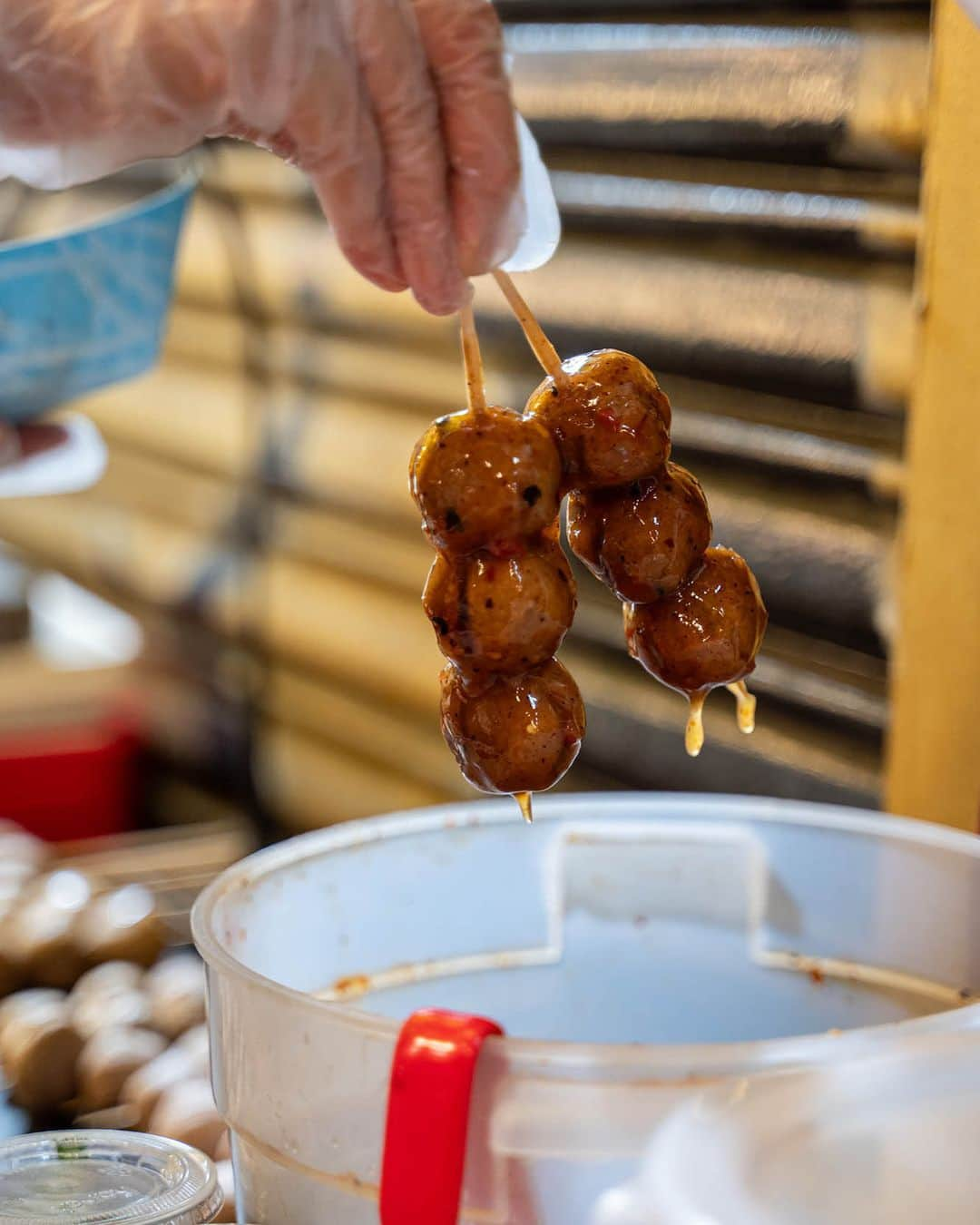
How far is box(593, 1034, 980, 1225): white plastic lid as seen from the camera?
0.94 m

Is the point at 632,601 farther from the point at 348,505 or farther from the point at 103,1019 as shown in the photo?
the point at 348,505

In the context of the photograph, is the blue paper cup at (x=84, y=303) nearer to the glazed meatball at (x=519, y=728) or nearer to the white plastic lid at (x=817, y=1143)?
the glazed meatball at (x=519, y=728)

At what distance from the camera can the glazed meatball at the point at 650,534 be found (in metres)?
1.13

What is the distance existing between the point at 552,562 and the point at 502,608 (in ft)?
0.20

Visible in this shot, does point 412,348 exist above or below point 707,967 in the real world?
above

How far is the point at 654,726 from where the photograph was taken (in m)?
2.58

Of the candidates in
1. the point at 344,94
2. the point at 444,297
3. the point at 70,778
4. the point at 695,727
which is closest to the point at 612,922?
the point at 695,727

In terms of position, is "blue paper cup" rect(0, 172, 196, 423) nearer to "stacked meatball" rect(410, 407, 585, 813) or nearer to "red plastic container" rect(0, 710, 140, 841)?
"stacked meatball" rect(410, 407, 585, 813)

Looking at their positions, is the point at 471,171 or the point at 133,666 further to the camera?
the point at 133,666

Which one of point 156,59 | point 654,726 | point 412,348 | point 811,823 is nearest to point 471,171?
point 156,59

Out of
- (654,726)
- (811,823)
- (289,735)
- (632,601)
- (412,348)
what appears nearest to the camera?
(632,601)

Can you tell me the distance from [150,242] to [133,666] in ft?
7.61

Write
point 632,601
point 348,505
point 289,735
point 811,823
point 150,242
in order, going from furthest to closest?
point 289,735
point 348,505
point 150,242
point 811,823
point 632,601

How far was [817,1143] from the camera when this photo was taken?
0.95m
